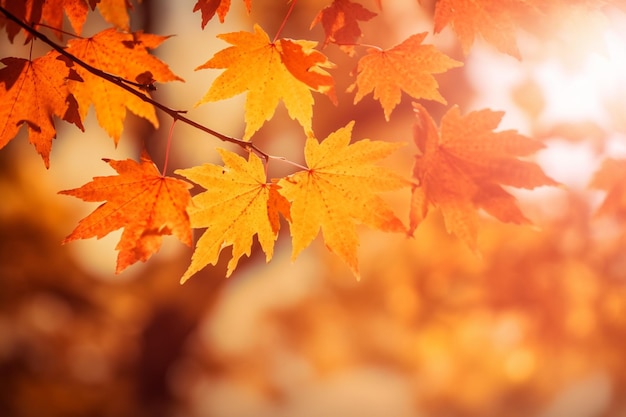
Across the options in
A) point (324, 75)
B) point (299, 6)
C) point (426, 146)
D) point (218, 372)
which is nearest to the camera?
point (426, 146)

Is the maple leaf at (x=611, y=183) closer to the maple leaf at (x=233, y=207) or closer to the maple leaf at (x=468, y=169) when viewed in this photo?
the maple leaf at (x=468, y=169)

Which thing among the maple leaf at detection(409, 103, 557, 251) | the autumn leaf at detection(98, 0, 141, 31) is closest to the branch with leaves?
the maple leaf at detection(409, 103, 557, 251)

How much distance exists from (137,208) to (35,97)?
1.48ft

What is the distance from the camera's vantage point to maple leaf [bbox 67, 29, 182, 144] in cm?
143

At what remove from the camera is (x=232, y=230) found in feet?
4.38

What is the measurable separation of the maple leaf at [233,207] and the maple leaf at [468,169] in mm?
A: 378

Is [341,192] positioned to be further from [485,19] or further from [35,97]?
[35,97]

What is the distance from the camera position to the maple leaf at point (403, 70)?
53.5 inches

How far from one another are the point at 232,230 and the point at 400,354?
721cm

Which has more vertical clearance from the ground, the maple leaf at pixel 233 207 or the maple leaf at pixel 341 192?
the maple leaf at pixel 341 192

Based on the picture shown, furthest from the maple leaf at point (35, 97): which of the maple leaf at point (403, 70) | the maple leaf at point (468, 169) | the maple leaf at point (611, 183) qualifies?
the maple leaf at point (611, 183)

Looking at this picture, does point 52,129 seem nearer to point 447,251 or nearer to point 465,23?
point 465,23

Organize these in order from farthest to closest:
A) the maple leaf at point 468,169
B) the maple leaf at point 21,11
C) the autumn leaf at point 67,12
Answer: the autumn leaf at point 67,12 → the maple leaf at point 21,11 → the maple leaf at point 468,169

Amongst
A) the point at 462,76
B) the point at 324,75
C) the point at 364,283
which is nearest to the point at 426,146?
the point at 324,75
